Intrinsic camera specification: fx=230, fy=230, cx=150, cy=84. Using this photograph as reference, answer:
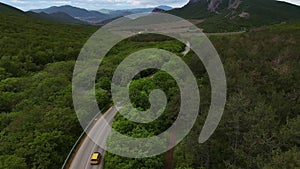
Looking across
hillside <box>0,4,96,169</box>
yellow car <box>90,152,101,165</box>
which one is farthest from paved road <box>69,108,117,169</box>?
hillside <box>0,4,96,169</box>

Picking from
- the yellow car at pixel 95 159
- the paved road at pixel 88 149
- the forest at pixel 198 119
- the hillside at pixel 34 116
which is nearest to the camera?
the forest at pixel 198 119

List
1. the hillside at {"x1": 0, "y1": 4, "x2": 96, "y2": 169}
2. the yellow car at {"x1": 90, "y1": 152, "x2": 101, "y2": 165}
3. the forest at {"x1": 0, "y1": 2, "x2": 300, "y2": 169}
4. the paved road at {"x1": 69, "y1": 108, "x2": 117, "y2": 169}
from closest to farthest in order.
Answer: the forest at {"x1": 0, "y1": 2, "x2": 300, "y2": 169}, the hillside at {"x1": 0, "y1": 4, "x2": 96, "y2": 169}, the yellow car at {"x1": 90, "y1": 152, "x2": 101, "y2": 165}, the paved road at {"x1": 69, "y1": 108, "x2": 117, "y2": 169}

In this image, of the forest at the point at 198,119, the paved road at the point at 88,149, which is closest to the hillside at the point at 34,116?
the forest at the point at 198,119

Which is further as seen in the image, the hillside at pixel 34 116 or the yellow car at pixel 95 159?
the yellow car at pixel 95 159

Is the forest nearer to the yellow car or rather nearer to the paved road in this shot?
the paved road

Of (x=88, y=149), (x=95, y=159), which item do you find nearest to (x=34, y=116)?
(x=88, y=149)

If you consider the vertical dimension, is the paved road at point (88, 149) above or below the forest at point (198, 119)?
below

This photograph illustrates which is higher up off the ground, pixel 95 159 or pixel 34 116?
pixel 34 116

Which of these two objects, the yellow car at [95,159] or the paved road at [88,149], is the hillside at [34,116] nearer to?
the paved road at [88,149]

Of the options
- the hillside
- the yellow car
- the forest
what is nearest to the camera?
the forest

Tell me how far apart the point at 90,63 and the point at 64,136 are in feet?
123

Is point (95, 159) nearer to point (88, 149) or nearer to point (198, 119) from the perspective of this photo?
point (88, 149)

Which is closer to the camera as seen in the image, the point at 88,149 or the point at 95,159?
the point at 95,159

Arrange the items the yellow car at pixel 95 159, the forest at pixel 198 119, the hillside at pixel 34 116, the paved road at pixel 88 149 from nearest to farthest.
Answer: the forest at pixel 198 119 < the hillside at pixel 34 116 < the yellow car at pixel 95 159 < the paved road at pixel 88 149
